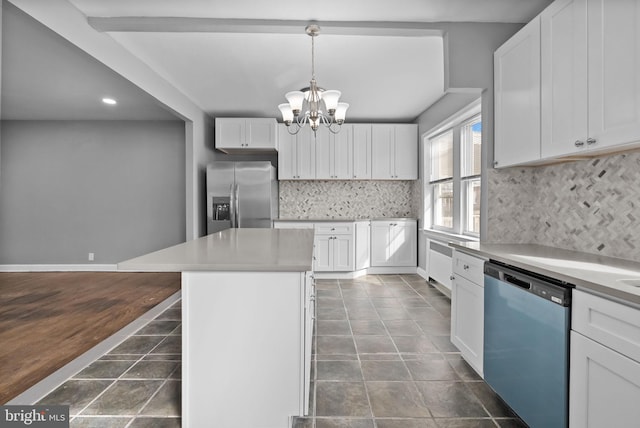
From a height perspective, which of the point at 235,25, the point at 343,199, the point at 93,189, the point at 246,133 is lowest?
the point at 343,199

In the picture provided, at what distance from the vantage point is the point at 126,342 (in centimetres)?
283

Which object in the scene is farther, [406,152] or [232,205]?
[406,152]

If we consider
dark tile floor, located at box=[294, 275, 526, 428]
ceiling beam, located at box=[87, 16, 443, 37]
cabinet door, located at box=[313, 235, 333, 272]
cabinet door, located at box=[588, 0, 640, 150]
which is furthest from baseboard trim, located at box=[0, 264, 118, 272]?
cabinet door, located at box=[588, 0, 640, 150]

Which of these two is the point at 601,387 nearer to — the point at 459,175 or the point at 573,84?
the point at 573,84

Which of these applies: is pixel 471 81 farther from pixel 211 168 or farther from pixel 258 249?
pixel 211 168

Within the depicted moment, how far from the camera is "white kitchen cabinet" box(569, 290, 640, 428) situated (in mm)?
1130

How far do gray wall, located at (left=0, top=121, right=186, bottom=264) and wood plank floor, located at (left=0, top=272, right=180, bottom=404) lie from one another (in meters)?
0.48

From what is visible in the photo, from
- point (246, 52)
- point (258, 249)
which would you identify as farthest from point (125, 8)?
point (258, 249)

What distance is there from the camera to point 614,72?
5.14 feet

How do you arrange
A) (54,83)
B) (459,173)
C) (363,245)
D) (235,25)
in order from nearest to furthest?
(235,25), (54,83), (459,173), (363,245)

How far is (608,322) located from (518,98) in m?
1.60

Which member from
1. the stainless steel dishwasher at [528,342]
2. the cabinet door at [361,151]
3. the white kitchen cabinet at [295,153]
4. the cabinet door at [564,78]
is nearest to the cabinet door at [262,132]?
the white kitchen cabinet at [295,153]

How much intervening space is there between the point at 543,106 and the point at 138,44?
3179mm

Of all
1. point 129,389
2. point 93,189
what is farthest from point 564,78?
point 93,189
